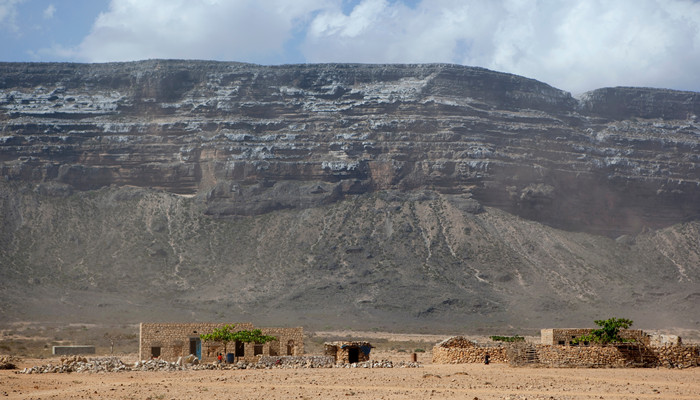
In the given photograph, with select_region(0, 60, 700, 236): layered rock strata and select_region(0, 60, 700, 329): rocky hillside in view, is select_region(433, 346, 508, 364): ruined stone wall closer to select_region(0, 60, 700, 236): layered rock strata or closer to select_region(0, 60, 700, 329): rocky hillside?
select_region(0, 60, 700, 329): rocky hillside

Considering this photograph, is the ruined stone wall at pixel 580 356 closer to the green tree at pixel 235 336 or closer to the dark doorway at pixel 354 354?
the dark doorway at pixel 354 354

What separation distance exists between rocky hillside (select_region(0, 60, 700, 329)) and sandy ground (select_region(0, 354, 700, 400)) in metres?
50.8

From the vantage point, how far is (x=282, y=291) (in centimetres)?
9556

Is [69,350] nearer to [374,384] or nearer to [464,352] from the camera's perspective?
[464,352]

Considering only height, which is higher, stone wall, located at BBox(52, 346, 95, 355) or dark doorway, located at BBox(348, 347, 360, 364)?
stone wall, located at BBox(52, 346, 95, 355)

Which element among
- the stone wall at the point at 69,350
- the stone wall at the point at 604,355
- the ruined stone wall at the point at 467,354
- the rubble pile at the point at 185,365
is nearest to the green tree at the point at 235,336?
the rubble pile at the point at 185,365

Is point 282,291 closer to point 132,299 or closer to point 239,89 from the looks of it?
point 132,299

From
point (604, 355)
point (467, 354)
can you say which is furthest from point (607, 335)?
point (467, 354)

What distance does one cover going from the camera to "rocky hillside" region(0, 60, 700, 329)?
3765 inches

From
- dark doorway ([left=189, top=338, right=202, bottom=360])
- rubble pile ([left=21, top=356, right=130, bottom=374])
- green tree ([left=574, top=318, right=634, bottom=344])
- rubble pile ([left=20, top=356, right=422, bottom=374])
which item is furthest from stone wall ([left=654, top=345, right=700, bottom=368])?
dark doorway ([left=189, top=338, right=202, bottom=360])

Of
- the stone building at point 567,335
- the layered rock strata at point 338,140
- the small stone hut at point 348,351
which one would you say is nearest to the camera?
the stone building at point 567,335

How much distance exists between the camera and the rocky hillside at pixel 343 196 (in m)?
95.6

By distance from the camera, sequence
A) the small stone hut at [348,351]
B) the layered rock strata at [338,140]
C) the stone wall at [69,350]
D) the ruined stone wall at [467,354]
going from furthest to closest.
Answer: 1. the layered rock strata at [338,140]
2. the stone wall at [69,350]
3. the small stone hut at [348,351]
4. the ruined stone wall at [467,354]

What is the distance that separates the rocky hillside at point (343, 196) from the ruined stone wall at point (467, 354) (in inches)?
1796
